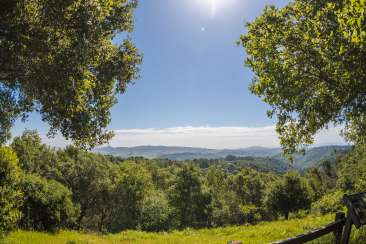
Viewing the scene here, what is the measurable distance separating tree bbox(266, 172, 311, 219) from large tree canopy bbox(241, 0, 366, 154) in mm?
45821

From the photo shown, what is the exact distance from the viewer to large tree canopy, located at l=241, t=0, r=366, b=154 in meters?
13.0

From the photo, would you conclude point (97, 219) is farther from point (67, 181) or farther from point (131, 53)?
point (131, 53)

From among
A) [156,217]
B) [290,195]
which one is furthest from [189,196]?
[290,195]

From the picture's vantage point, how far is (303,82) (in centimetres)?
1595

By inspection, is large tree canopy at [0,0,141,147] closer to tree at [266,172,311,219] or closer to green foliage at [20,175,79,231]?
green foliage at [20,175,79,231]

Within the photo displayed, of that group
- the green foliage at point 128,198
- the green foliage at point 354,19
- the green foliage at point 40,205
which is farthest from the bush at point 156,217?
the green foliage at point 354,19

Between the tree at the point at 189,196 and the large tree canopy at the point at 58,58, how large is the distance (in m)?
60.0

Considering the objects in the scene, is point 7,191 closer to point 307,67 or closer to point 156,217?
point 307,67

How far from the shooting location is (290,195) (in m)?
61.3

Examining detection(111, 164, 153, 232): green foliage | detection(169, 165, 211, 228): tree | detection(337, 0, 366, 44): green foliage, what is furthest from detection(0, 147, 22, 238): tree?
detection(169, 165, 211, 228): tree

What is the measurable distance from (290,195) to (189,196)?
2349 cm

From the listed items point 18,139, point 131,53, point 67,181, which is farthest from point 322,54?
point 67,181

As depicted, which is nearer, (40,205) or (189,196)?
(40,205)

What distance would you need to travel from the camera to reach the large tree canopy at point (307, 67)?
1302cm
